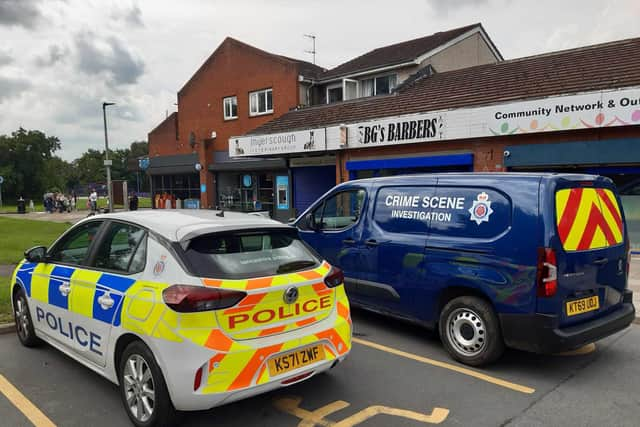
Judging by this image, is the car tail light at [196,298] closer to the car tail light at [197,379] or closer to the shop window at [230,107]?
the car tail light at [197,379]

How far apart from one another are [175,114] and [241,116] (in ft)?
21.9

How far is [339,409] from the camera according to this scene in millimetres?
3684

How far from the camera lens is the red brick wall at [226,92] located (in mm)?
22172

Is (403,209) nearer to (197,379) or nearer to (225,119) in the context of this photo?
(197,379)

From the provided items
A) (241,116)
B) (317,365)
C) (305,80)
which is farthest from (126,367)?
(241,116)

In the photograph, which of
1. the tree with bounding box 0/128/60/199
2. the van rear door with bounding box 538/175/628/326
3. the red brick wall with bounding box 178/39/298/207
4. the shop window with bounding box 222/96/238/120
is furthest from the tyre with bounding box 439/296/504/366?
the tree with bounding box 0/128/60/199

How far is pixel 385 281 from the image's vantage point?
5.42m

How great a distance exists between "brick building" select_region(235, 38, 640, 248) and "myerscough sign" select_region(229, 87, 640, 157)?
22 millimetres

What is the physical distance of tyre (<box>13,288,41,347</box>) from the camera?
16.1ft

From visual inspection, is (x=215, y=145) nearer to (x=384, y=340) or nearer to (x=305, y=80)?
(x=305, y=80)

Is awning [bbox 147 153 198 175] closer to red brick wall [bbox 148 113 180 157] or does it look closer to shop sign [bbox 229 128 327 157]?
red brick wall [bbox 148 113 180 157]

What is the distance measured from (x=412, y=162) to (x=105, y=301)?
11.8m

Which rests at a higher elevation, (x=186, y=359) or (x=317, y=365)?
(x=186, y=359)

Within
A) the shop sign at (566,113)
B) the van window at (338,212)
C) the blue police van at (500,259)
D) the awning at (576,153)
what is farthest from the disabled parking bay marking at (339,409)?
the awning at (576,153)
